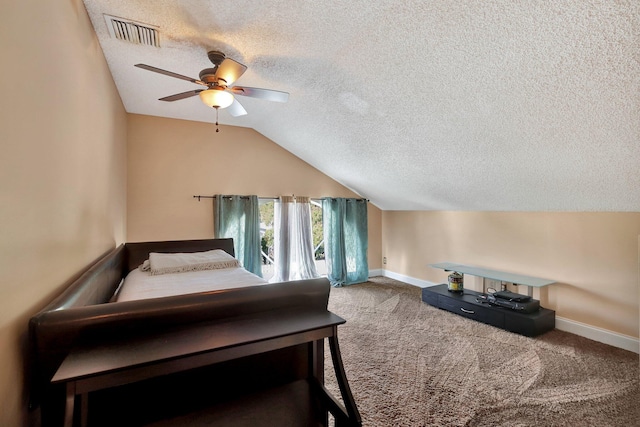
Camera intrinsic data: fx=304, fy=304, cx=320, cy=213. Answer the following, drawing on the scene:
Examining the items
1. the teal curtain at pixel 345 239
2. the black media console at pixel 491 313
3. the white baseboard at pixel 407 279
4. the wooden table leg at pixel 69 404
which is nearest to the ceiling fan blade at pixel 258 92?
the wooden table leg at pixel 69 404

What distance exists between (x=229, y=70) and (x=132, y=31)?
2.44 feet

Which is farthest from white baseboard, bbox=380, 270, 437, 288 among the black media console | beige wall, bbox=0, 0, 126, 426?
beige wall, bbox=0, 0, 126, 426

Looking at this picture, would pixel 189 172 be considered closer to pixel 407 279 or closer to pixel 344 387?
pixel 344 387

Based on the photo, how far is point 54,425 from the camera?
3.47 ft

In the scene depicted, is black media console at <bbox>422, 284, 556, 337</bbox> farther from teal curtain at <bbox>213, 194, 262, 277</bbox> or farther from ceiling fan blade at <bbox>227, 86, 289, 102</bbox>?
ceiling fan blade at <bbox>227, 86, 289, 102</bbox>

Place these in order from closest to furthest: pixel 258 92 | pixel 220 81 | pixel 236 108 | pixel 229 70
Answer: pixel 229 70 < pixel 220 81 < pixel 258 92 < pixel 236 108

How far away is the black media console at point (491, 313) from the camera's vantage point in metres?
3.10

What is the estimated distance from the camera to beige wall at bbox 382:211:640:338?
2.85 m

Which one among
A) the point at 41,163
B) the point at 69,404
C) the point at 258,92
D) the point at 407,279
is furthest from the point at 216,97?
the point at 407,279

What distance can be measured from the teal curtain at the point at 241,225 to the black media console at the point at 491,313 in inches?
99.3

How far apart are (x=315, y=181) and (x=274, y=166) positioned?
76cm

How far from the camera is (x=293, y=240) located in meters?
5.00

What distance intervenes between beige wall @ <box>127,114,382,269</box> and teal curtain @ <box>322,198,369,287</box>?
0.82m

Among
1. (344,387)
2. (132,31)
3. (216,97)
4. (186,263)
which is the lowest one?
A: (344,387)
